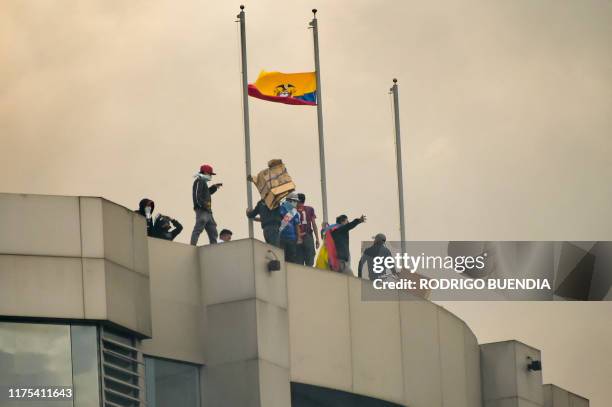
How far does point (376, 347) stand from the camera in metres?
57.5

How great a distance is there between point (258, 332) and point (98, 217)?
215 inches

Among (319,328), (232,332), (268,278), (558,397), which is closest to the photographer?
(232,332)

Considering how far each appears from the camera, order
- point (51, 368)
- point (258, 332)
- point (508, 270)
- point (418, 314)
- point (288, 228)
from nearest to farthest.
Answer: point (51, 368) → point (258, 332) → point (288, 228) → point (418, 314) → point (508, 270)

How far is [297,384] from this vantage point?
54781 mm

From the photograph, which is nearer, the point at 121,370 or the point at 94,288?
the point at 94,288

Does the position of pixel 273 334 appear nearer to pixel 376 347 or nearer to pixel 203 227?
pixel 203 227

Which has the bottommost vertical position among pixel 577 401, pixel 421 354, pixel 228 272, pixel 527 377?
pixel 577 401

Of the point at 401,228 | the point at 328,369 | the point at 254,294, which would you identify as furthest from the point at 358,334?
the point at 401,228

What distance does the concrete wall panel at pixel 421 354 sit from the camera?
2304 inches

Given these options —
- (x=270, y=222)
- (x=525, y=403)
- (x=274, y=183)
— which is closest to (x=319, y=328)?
(x=270, y=222)

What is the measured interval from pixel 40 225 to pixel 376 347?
1266cm

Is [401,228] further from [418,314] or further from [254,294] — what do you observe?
[254,294]

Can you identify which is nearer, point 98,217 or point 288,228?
point 98,217

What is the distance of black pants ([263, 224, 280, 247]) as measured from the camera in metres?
55.1
